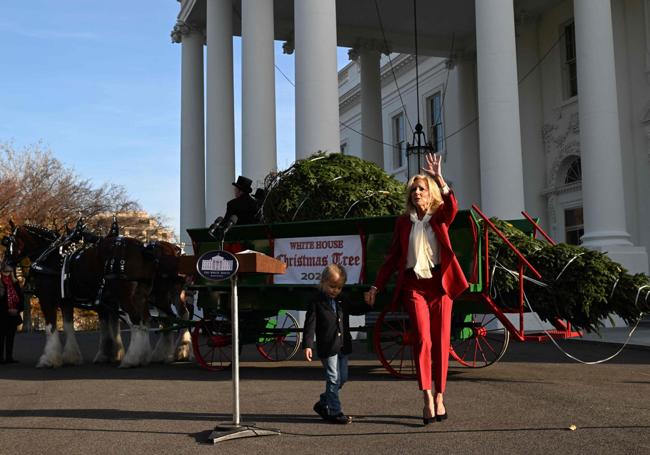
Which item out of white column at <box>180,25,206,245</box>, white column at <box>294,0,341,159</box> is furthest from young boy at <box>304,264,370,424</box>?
white column at <box>180,25,206,245</box>

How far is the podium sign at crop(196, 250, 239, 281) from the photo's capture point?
19.5 feet

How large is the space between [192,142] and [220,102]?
9.55 ft

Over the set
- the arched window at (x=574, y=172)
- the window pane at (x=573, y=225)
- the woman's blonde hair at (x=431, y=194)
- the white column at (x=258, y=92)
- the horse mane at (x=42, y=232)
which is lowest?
the woman's blonde hair at (x=431, y=194)

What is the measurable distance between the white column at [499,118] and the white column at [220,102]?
880cm

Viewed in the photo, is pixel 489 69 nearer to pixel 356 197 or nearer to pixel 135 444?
pixel 356 197

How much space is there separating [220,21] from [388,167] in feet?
42.9

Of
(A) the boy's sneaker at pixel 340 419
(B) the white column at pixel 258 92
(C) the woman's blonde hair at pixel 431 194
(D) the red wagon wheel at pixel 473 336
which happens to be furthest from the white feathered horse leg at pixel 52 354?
(B) the white column at pixel 258 92

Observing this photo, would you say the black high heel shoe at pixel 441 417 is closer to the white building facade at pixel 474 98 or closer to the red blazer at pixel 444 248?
the red blazer at pixel 444 248

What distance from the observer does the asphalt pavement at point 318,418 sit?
5.41 meters

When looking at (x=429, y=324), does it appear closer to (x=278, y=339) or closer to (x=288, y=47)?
(x=278, y=339)

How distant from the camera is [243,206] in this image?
420 inches

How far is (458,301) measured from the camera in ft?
28.0

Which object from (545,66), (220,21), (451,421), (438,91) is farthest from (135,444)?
(438,91)

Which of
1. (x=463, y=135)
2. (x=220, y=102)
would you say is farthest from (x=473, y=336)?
(x=463, y=135)
